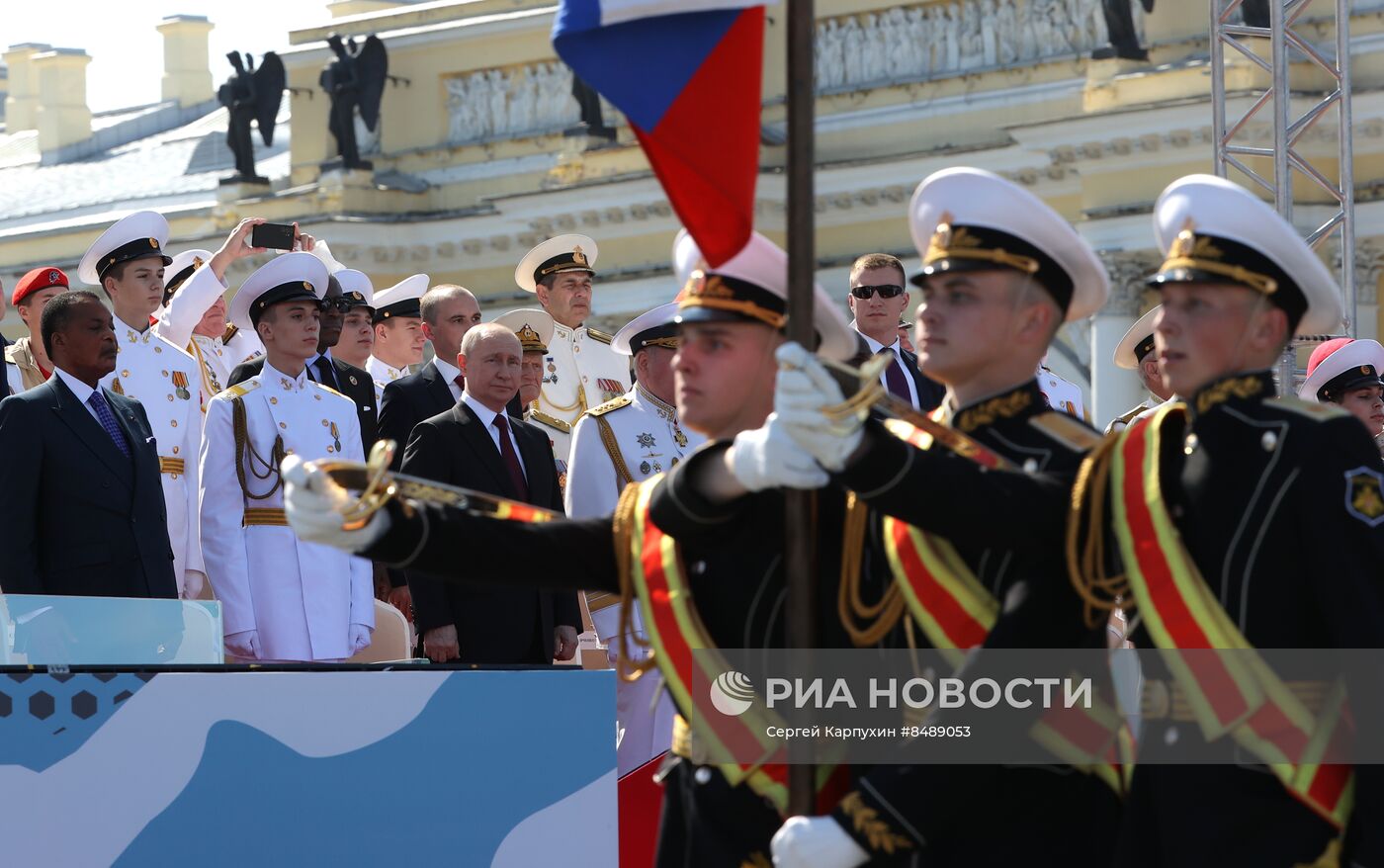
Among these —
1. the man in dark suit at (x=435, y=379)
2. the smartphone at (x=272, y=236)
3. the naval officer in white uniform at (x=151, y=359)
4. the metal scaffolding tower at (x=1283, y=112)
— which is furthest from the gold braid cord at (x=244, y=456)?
the metal scaffolding tower at (x=1283, y=112)

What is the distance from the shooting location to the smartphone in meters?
10.5

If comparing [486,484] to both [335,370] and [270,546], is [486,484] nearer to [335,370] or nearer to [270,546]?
[270,546]

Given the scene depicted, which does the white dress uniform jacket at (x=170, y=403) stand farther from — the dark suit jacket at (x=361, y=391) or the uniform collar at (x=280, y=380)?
the uniform collar at (x=280, y=380)

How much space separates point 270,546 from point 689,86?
4.51 metres

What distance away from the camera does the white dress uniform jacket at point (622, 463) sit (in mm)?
8266

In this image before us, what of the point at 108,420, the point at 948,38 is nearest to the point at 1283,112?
the point at 108,420

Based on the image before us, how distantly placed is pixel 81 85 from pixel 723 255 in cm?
3519

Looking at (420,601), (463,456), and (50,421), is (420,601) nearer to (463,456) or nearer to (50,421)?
(463,456)

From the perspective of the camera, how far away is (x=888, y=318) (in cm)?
903

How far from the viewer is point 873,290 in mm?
9070

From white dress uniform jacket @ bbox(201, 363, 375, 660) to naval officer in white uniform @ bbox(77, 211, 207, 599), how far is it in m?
0.70

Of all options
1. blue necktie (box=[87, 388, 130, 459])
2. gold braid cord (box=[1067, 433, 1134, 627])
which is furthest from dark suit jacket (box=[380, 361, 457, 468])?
gold braid cord (box=[1067, 433, 1134, 627])

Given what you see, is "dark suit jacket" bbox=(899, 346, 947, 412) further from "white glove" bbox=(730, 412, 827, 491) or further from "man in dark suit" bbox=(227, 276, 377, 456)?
"white glove" bbox=(730, 412, 827, 491)

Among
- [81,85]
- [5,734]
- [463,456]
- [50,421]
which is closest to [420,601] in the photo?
[463,456]
